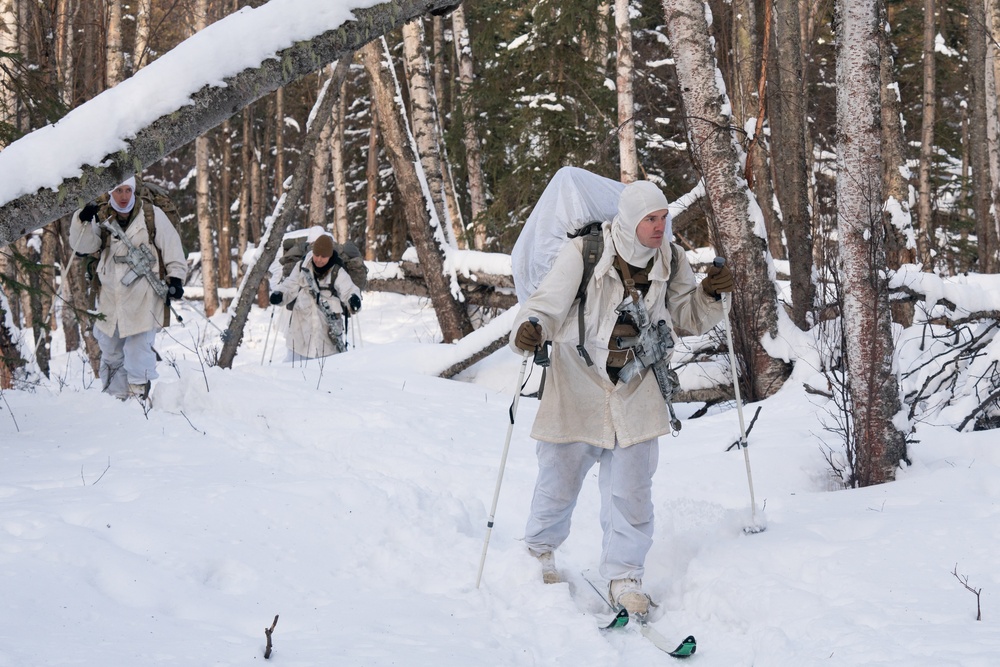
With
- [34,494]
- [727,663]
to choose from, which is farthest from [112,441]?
[727,663]

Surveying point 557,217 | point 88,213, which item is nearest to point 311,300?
point 88,213

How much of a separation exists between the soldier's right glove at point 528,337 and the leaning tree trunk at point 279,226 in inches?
231

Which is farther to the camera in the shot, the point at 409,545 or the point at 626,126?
the point at 626,126

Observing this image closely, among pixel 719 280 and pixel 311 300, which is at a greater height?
pixel 719 280

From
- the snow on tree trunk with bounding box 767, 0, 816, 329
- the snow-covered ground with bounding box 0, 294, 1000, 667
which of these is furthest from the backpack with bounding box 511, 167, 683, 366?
the snow on tree trunk with bounding box 767, 0, 816, 329

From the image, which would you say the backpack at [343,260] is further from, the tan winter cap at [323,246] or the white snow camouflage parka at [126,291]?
the white snow camouflage parka at [126,291]

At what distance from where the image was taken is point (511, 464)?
6.21 meters

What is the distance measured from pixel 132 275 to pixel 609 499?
4.67 metres

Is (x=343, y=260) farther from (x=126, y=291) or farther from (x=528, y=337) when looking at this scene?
(x=528, y=337)

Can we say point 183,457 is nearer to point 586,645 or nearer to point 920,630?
point 586,645

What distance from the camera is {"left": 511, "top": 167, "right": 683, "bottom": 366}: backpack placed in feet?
14.6

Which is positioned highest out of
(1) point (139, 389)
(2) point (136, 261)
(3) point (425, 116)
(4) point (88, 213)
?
(3) point (425, 116)

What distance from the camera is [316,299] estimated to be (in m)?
10.4

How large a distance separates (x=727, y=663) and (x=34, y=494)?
3.25m
